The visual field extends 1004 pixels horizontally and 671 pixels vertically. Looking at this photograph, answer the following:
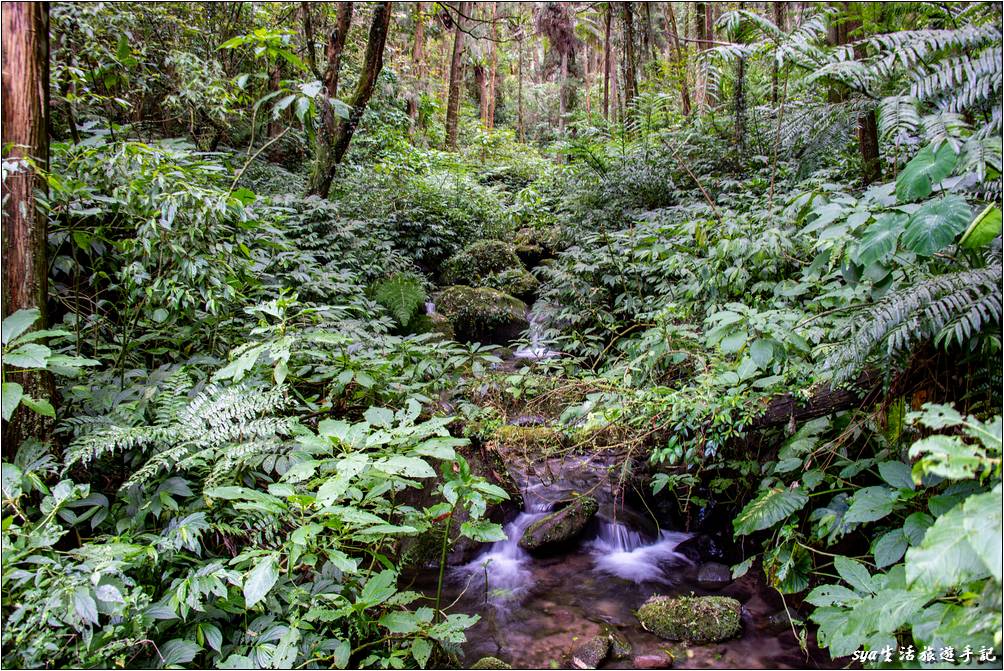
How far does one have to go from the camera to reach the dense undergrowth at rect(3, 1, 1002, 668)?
179cm

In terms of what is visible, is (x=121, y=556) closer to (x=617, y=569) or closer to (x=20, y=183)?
(x=20, y=183)

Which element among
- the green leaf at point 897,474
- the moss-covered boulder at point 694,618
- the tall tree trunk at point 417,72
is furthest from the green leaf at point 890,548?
the tall tree trunk at point 417,72

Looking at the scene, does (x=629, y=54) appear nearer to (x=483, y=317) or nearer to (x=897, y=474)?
(x=483, y=317)

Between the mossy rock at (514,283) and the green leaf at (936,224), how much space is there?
7360 millimetres

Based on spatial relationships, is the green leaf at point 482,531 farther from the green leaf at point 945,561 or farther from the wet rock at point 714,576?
the wet rock at point 714,576

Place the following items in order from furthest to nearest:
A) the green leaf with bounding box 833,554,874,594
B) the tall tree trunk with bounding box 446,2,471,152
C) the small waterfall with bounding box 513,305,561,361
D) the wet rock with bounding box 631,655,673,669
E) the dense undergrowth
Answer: the tall tree trunk with bounding box 446,2,471,152
the small waterfall with bounding box 513,305,561,361
the wet rock with bounding box 631,655,673,669
the green leaf with bounding box 833,554,874,594
the dense undergrowth

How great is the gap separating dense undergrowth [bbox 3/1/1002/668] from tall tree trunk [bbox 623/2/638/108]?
6.99 m

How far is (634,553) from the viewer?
3.89 meters

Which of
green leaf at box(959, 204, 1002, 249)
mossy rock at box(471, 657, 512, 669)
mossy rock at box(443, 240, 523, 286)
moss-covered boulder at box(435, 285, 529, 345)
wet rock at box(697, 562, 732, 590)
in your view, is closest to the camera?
green leaf at box(959, 204, 1002, 249)

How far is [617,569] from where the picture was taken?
3.73m

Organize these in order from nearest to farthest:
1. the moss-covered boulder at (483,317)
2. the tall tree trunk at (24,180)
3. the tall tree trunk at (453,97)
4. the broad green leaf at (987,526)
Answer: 1. the broad green leaf at (987,526)
2. the tall tree trunk at (24,180)
3. the moss-covered boulder at (483,317)
4. the tall tree trunk at (453,97)

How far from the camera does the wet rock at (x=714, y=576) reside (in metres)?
3.41

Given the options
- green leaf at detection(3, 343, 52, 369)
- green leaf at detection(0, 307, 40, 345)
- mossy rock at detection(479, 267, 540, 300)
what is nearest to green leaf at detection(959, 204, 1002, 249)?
green leaf at detection(3, 343, 52, 369)

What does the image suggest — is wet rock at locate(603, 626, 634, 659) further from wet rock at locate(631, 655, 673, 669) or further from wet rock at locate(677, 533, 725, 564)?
wet rock at locate(677, 533, 725, 564)
